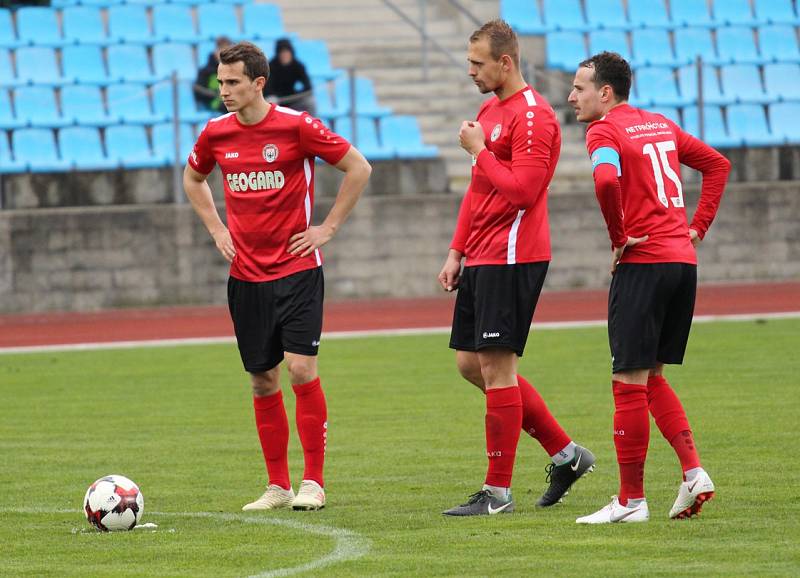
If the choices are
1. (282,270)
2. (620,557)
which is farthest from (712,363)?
(620,557)

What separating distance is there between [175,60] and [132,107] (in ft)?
4.60

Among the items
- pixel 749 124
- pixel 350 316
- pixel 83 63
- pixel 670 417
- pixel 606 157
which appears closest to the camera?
pixel 606 157

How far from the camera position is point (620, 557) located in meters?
5.57

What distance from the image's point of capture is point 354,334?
1638cm

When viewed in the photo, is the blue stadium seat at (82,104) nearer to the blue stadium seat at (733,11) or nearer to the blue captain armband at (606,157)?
the blue stadium seat at (733,11)

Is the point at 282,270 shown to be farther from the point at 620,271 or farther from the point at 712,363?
the point at 712,363

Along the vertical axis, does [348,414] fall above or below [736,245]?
below

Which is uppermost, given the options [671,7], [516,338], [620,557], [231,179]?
[671,7]

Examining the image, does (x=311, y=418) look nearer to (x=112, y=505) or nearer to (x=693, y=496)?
(x=112, y=505)

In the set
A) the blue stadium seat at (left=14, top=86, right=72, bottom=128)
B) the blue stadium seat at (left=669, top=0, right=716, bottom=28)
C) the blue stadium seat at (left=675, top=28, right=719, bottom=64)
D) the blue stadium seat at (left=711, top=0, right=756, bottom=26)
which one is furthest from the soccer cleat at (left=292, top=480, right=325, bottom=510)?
the blue stadium seat at (left=711, top=0, right=756, bottom=26)

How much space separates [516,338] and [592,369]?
619 centimetres

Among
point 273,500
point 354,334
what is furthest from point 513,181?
point 354,334

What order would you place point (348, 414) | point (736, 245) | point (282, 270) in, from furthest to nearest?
point (736, 245), point (348, 414), point (282, 270)

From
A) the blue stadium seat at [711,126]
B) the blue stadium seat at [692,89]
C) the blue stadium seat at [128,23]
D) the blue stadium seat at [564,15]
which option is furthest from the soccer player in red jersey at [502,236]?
the blue stadium seat at [564,15]
